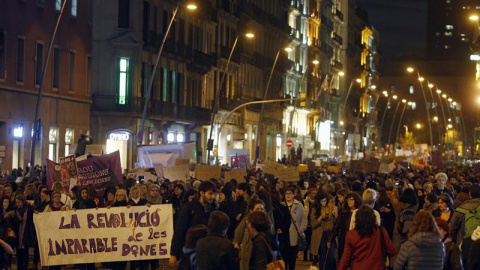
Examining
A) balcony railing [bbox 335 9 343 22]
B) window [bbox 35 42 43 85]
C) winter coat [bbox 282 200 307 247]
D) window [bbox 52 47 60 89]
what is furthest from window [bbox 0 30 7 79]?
balcony railing [bbox 335 9 343 22]

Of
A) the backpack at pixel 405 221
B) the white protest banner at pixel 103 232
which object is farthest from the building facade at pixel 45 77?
the backpack at pixel 405 221

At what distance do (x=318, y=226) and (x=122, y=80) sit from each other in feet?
113

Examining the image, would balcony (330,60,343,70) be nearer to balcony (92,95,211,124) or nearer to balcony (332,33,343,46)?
balcony (332,33,343,46)

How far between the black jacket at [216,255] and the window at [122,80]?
44326 mm

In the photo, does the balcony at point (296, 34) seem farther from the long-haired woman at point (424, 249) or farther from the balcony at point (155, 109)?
the long-haired woman at point (424, 249)

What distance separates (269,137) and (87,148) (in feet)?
180

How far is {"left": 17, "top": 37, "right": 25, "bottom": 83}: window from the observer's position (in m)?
44.3

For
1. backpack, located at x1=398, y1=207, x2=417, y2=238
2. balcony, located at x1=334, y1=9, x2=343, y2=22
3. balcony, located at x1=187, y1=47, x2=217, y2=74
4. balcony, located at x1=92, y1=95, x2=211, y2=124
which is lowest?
backpack, located at x1=398, y1=207, x2=417, y2=238

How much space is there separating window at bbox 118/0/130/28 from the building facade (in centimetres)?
282

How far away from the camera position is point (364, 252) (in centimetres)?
1282

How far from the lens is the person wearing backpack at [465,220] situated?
15242 mm

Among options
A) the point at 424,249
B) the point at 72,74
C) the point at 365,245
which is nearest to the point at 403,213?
the point at 365,245

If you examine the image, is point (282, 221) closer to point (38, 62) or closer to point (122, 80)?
point (38, 62)

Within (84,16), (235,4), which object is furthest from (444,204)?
(235,4)
